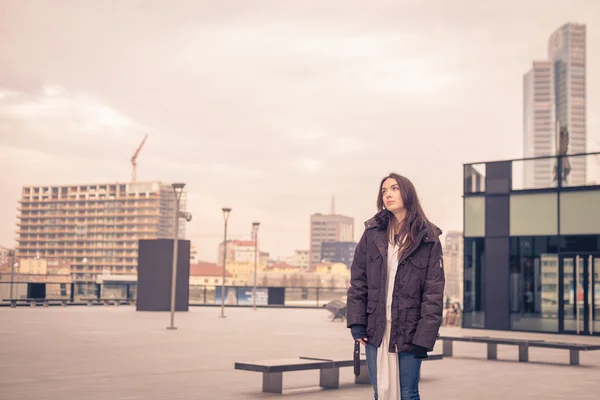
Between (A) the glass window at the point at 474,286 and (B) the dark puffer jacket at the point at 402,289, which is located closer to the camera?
(B) the dark puffer jacket at the point at 402,289

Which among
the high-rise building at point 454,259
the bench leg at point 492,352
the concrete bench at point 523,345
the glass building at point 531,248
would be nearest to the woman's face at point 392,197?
the high-rise building at point 454,259

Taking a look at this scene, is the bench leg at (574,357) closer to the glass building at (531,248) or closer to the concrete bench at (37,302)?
the glass building at (531,248)


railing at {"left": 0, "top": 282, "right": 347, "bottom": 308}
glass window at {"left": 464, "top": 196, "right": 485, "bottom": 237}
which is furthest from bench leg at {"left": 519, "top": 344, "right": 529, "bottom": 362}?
railing at {"left": 0, "top": 282, "right": 347, "bottom": 308}

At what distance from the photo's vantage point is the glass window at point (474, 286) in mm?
27406

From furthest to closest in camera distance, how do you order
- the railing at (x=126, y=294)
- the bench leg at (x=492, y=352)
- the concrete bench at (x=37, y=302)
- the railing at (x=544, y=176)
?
the railing at (x=126, y=294)
the concrete bench at (x=37, y=302)
the railing at (x=544, y=176)
the bench leg at (x=492, y=352)

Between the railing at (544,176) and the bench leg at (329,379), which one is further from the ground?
the railing at (544,176)

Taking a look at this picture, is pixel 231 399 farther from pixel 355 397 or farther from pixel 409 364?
pixel 409 364

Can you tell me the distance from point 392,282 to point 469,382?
7287mm

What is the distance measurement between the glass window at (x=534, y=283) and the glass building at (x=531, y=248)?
3 centimetres

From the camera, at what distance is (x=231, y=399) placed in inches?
375

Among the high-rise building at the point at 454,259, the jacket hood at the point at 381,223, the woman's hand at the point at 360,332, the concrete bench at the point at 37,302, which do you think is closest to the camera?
the woman's hand at the point at 360,332

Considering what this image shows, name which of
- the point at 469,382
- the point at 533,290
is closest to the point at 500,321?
the point at 533,290

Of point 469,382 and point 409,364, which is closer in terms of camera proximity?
point 409,364

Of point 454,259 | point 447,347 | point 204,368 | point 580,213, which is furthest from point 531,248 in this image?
point 204,368
